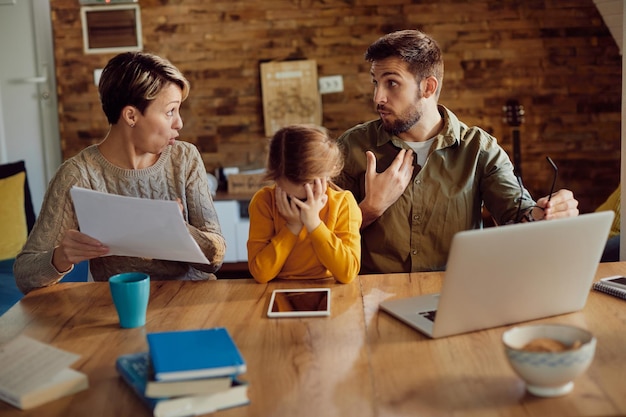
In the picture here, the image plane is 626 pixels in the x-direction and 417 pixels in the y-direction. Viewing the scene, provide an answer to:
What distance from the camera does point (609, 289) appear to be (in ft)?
5.33

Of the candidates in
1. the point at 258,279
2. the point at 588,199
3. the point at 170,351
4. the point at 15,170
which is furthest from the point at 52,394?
the point at 588,199

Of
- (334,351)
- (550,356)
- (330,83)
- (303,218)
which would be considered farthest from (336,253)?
(330,83)

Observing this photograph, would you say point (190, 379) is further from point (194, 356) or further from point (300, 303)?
point (300, 303)

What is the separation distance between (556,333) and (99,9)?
3980mm

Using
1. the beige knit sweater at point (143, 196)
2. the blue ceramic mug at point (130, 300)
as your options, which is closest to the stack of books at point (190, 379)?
the blue ceramic mug at point (130, 300)

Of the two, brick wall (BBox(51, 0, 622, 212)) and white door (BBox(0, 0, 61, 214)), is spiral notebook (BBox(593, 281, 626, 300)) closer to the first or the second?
brick wall (BBox(51, 0, 622, 212))

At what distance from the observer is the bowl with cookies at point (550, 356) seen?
1106mm

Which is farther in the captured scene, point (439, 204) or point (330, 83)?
point (330, 83)

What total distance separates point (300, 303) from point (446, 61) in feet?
10.3

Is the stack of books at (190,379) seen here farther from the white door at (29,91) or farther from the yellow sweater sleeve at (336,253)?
the white door at (29,91)

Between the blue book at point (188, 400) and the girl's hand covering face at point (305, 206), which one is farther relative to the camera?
the girl's hand covering face at point (305, 206)

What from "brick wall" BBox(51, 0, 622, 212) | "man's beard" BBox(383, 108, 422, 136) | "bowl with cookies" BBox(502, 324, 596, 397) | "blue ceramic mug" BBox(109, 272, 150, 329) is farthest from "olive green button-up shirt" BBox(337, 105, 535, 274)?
"brick wall" BBox(51, 0, 622, 212)

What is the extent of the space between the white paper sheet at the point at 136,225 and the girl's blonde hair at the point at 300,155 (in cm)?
31

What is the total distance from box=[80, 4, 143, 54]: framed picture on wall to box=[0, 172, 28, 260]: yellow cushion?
1.08 meters
